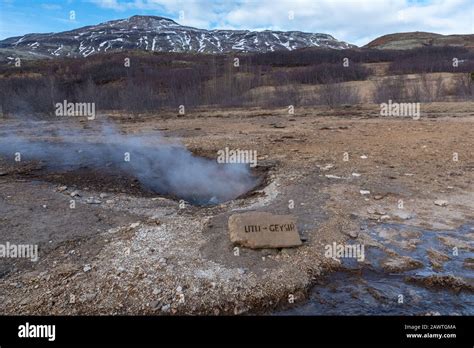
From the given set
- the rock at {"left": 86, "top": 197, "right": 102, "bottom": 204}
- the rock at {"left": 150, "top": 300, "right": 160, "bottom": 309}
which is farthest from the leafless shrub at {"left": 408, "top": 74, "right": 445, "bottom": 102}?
the rock at {"left": 150, "top": 300, "right": 160, "bottom": 309}

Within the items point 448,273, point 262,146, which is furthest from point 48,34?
point 448,273

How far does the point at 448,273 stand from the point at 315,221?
156 centimetres

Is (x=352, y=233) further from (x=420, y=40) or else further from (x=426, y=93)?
(x=420, y=40)

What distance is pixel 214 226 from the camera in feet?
15.8

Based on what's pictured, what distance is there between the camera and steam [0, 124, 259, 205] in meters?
7.04

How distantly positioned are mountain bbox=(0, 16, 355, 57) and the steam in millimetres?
63119

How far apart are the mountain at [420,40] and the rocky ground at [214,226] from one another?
171 feet

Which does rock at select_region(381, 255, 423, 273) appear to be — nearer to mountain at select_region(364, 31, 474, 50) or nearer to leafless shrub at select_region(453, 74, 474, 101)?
leafless shrub at select_region(453, 74, 474, 101)

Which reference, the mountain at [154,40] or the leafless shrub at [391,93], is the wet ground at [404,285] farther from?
the mountain at [154,40]

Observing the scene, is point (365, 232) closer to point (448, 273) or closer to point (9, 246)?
point (448, 273)

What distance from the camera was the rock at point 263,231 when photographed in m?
4.23
